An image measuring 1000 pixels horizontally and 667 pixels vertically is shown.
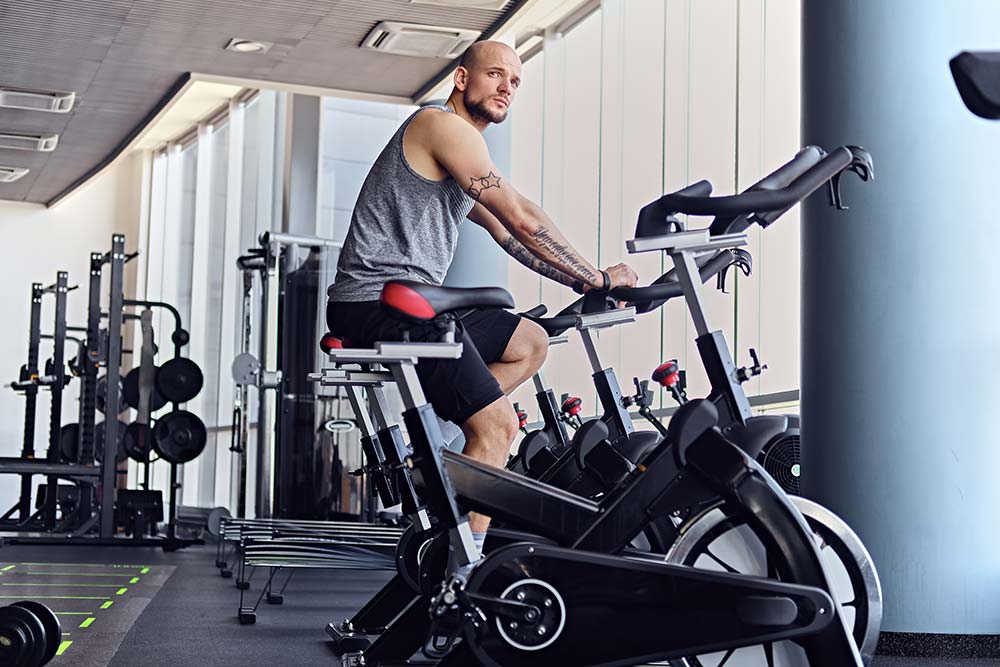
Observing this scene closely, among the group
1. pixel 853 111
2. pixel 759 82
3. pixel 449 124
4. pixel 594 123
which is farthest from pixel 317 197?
pixel 449 124

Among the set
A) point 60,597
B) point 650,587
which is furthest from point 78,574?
point 650,587

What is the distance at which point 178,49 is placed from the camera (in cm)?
695

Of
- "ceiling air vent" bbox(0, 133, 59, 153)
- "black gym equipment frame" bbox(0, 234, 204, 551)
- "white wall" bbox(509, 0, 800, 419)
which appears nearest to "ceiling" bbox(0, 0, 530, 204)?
"ceiling air vent" bbox(0, 133, 59, 153)

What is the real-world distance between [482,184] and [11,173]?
958 cm

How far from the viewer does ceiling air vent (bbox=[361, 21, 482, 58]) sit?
6.55 metres

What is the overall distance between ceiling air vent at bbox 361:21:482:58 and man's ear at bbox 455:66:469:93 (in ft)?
13.3

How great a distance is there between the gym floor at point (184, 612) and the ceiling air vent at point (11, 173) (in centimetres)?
482

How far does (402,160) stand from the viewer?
2.48 metres

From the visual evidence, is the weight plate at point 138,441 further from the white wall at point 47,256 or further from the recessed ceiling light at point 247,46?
the white wall at point 47,256

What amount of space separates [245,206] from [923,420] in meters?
7.84

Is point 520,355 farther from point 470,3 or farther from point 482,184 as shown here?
point 470,3

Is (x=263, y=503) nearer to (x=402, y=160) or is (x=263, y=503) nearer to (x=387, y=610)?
(x=387, y=610)

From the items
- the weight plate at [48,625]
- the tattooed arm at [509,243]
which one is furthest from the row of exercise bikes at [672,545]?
the weight plate at [48,625]

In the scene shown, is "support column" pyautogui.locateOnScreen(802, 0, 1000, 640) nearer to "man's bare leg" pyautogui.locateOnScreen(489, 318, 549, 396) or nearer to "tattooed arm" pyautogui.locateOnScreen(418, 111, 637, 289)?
"man's bare leg" pyautogui.locateOnScreen(489, 318, 549, 396)
